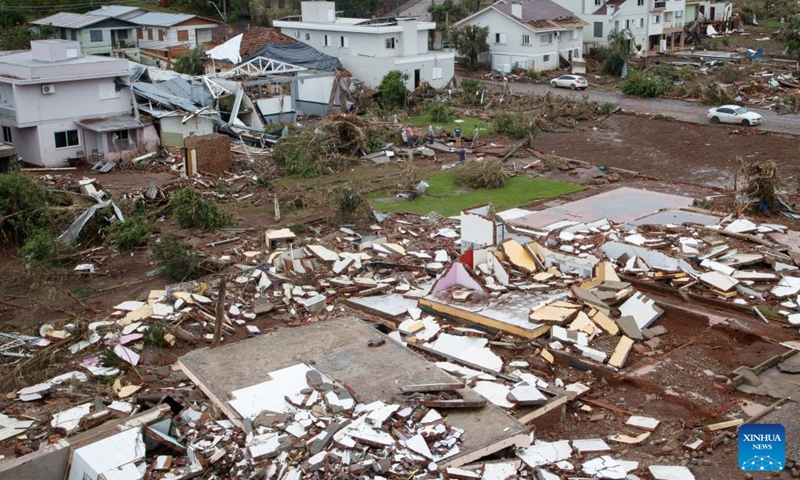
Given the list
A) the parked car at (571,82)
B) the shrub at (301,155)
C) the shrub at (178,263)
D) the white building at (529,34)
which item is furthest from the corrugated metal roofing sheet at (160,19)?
the shrub at (178,263)

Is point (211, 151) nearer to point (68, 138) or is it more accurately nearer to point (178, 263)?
point (68, 138)

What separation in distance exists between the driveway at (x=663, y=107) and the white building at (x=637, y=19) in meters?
9.85

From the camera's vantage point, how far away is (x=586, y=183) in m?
27.3

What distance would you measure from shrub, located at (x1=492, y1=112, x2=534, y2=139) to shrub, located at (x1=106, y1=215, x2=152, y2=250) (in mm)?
15851

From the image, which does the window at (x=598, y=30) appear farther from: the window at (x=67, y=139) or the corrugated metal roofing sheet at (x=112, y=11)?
the window at (x=67, y=139)

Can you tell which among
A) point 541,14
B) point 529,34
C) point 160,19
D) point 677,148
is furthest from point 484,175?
point 160,19

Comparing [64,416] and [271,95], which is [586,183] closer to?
[271,95]

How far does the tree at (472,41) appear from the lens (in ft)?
157

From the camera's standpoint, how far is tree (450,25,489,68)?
1884 inches

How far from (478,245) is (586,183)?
30.1 feet

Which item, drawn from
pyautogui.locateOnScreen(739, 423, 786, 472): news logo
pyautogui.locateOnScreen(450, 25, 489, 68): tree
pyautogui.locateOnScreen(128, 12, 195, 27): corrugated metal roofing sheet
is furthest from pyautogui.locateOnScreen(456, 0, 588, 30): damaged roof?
pyautogui.locateOnScreen(739, 423, 786, 472): news logo

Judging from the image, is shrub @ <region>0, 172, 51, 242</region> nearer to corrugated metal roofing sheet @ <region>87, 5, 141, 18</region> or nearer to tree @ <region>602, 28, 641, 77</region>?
corrugated metal roofing sheet @ <region>87, 5, 141, 18</region>

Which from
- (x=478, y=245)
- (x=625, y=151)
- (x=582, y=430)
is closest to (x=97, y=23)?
(x=625, y=151)

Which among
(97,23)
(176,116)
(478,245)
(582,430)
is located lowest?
(582,430)
